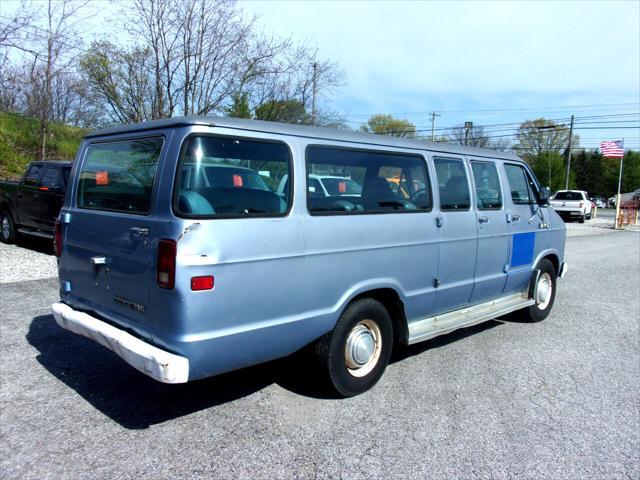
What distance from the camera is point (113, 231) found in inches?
138

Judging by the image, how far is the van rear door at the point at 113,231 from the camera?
10.8 ft

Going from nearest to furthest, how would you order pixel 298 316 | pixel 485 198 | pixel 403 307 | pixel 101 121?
1. pixel 298 316
2. pixel 403 307
3. pixel 485 198
4. pixel 101 121

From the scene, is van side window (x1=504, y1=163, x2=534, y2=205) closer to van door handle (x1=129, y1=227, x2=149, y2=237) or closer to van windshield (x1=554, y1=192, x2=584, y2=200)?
van door handle (x1=129, y1=227, x2=149, y2=237)

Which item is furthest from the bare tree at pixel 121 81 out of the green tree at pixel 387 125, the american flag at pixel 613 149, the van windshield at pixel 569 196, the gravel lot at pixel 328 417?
the green tree at pixel 387 125

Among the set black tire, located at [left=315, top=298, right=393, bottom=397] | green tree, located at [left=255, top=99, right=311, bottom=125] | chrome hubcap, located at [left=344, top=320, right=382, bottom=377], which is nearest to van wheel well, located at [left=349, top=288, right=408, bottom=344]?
black tire, located at [left=315, top=298, right=393, bottom=397]

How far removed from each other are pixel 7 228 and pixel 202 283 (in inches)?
383

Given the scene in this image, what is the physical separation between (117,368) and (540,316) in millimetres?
5077

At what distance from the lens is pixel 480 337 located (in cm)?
584

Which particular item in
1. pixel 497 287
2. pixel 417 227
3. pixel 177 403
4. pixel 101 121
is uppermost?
pixel 101 121

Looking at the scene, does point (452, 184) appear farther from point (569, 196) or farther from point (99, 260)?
point (569, 196)

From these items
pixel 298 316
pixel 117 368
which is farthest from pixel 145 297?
pixel 117 368

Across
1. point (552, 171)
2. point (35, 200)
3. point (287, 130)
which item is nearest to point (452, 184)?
point (287, 130)

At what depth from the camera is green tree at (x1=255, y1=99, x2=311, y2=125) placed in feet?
56.2

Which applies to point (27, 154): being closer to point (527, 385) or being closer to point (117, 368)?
point (117, 368)
